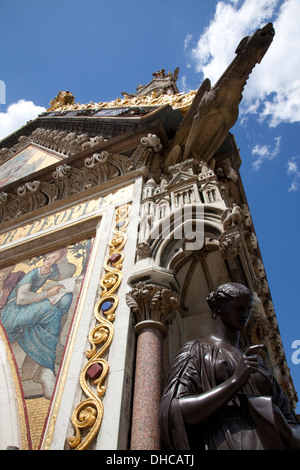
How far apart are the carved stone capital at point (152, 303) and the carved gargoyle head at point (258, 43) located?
145 inches

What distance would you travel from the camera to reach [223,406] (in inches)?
88.0

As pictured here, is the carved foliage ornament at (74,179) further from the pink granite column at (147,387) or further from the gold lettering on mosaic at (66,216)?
the pink granite column at (147,387)

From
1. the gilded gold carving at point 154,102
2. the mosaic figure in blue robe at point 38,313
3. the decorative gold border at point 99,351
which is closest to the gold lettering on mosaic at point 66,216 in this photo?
the mosaic figure in blue robe at point 38,313

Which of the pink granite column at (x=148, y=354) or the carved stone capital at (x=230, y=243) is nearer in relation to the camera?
the pink granite column at (x=148, y=354)

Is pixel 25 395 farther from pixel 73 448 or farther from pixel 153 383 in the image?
pixel 153 383

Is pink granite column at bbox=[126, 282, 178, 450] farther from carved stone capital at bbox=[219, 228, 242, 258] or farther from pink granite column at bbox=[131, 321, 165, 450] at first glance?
carved stone capital at bbox=[219, 228, 242, 258]

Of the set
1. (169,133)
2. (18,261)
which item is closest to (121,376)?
(18,261)

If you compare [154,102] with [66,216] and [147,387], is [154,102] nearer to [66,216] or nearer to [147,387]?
[66,216]

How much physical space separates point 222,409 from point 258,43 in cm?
480

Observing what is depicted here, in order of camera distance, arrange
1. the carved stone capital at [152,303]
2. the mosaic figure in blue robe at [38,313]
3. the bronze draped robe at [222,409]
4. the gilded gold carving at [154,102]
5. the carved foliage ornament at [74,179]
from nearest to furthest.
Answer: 1. the bronze draped robe at [222,409]
2. the carved stone capital at [152,303]
3. the mosaic figure in blue robe at [38,313]
4. the carved foliage ornament at [74,179]
5. the gilded gold carving at [154,102]

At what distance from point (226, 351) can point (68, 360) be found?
1809 mm

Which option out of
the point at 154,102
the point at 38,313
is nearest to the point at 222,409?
the point at 38,313

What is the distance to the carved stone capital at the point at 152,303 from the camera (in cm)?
358

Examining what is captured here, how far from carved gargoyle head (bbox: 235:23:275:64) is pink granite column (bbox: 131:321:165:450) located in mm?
4098
